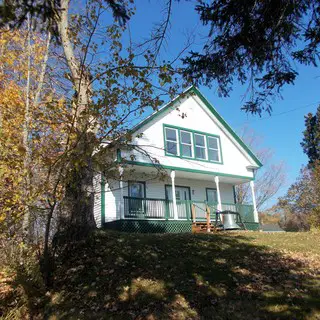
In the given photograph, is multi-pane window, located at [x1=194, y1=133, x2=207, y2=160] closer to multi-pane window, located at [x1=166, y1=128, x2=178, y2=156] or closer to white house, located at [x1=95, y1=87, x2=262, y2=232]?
white house, located at [x1=95, y1=87, x2=262, y2=232]

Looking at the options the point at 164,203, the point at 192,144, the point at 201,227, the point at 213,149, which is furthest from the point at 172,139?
the point at 201,227

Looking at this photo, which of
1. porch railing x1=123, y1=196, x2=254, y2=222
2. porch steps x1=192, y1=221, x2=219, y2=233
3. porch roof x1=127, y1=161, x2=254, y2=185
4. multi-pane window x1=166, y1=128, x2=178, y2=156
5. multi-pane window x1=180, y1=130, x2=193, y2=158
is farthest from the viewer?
multi-pane window x1=180, y1=130, x2=193, y2=158

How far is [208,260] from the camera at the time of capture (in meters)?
8.43

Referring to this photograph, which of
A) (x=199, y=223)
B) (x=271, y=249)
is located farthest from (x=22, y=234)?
(x=199, y=223)

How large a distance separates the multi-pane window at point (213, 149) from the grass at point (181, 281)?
10363 mm

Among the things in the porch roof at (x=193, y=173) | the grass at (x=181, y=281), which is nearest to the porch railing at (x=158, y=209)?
the porch roof at (x=193, y=173)

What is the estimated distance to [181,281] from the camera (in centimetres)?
700

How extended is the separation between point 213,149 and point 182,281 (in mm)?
13932

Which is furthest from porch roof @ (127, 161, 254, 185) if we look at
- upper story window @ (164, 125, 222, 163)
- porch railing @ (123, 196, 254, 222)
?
porch railing @ (123, 196, 254, 222)

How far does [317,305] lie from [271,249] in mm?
4291

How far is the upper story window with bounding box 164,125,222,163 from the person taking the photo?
1845 centimetres

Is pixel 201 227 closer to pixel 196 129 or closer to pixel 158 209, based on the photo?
pixel 158 209

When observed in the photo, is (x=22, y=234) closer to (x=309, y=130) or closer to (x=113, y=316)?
(x=113, y=316)

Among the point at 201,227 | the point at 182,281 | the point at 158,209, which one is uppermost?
the point at 158,209
